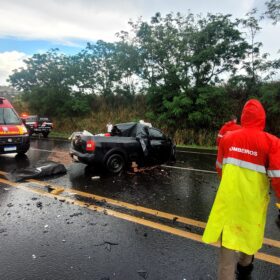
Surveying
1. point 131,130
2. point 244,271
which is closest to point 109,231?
point 244,271

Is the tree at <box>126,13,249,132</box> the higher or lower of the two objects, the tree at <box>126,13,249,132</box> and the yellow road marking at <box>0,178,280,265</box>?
the higher

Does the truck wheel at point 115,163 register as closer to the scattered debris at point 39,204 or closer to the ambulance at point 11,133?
the scattered debris at point 39,204

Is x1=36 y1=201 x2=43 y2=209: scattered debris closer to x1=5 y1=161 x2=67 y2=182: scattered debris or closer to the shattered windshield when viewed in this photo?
x1=5 y1=161 x2=67 y2=182: scattered debris

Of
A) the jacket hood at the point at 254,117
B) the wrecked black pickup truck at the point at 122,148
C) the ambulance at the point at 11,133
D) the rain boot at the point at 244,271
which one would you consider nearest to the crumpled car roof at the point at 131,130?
the wrecked black pickup truck at the point at 122,148

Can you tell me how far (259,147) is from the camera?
2.72m

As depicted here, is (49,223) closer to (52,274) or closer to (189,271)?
(52,274)

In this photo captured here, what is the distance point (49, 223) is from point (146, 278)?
7.01 ft

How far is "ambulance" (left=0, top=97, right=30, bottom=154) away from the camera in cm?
1035

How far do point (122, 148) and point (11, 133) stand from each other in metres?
4.55

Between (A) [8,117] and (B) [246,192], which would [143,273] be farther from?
(A) [8,117]

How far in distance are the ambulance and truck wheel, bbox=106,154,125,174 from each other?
431 centimetres

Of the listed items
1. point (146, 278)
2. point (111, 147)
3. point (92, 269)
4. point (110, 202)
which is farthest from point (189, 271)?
point (111, 147)

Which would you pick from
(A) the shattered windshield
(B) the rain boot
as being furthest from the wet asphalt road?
(A) the shattered windshield

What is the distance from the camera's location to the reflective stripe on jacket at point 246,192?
2.74 m
